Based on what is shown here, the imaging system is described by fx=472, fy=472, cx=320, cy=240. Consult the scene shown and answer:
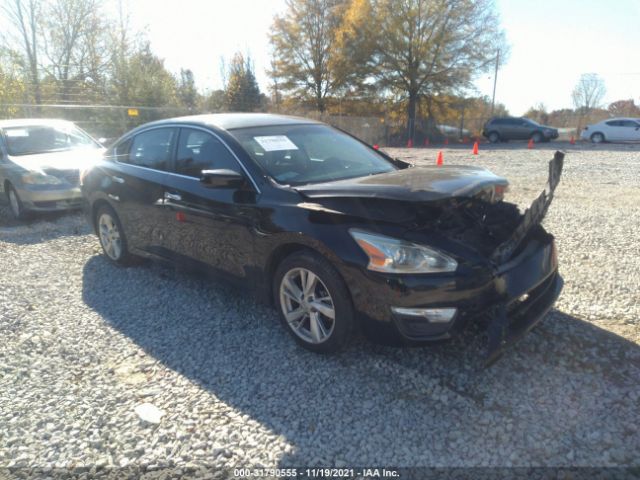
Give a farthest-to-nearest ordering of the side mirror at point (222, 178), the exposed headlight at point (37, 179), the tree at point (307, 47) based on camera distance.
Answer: the tree at point (307, 47) → the exposed headlight at point (37, 179) → the side mirror at point (222, 178)

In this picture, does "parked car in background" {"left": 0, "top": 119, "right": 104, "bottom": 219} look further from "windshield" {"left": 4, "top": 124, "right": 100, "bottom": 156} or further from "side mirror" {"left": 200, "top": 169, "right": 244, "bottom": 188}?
"side mirror" {"left": 200, "top": 169, "right": 244, "bottom": 188}

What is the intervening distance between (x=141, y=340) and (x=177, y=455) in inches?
55.9

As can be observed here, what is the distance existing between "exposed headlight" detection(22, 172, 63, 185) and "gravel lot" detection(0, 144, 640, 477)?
11.2ft

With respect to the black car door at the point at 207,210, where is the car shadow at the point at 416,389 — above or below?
below

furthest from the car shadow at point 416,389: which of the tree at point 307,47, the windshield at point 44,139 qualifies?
the tree at point 307,47

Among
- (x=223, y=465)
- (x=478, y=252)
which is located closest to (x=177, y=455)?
(x=223, y=465)

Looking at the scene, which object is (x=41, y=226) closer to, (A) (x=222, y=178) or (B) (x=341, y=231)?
(A) (x=222, y=178)

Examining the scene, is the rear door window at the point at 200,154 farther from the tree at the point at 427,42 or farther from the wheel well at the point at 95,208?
the tree at the point at 427,42

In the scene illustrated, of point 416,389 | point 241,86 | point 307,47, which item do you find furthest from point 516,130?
point 416,389

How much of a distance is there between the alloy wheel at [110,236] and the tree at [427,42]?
27.1 m

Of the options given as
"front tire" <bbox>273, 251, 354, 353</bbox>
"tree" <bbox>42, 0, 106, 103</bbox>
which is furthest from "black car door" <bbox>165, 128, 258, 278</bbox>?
"tree" <bbox>42, 0, 106, 103</bbox>

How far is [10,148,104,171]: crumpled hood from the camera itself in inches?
302

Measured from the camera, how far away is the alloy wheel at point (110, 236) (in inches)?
206

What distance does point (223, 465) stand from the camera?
239 centimetres
